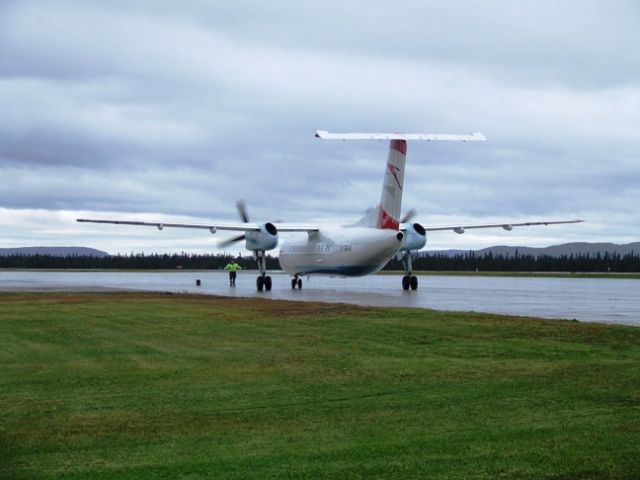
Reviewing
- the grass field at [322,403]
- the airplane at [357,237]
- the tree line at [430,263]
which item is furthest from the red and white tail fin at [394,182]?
the tree line at [430,263]

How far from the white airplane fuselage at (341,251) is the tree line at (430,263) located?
2460 inches

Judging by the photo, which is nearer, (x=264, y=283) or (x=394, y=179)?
(x=394, y=179)

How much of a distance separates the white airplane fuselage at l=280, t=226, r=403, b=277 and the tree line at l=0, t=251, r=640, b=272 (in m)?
62.5

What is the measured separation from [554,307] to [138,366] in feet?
59.1

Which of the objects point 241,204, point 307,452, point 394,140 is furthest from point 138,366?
point 241,204

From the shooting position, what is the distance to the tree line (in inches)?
4439

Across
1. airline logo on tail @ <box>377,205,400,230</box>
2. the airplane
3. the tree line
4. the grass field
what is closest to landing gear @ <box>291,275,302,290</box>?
the airplane

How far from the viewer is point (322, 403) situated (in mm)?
10172

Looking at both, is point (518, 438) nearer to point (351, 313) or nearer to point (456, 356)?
point (456, 356)

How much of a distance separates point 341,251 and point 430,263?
260ft

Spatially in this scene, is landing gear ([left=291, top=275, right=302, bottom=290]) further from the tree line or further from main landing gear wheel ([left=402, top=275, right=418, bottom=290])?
the tree line

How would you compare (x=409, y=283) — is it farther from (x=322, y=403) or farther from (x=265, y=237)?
(x=322, y=403)

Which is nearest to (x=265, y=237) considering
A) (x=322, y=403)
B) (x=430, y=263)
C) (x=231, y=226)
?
(x=231, y=226)

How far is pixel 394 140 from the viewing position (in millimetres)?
41125
